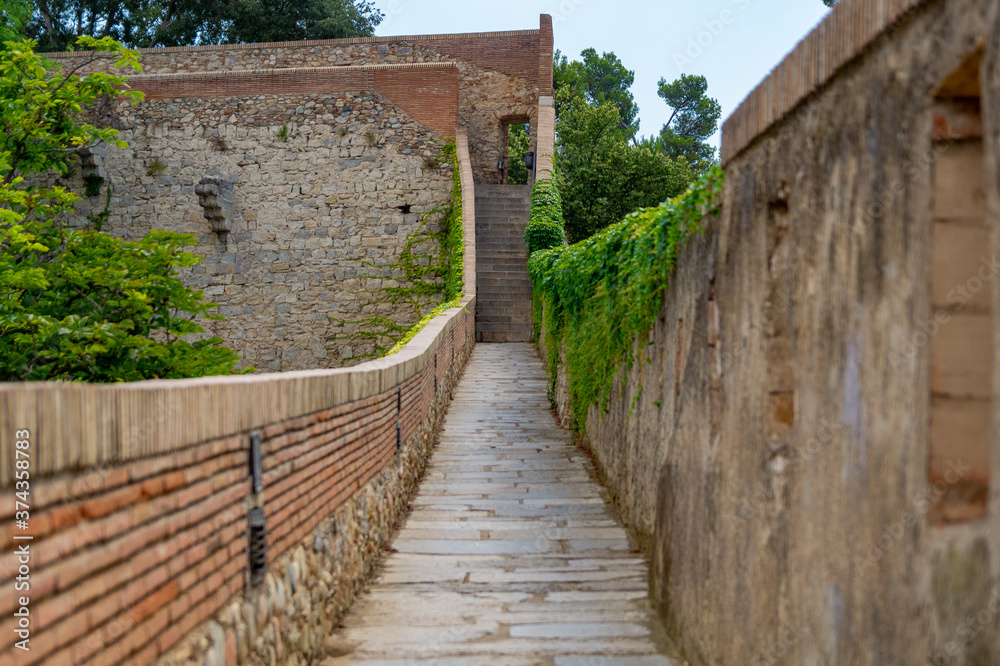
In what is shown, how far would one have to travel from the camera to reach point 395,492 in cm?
531

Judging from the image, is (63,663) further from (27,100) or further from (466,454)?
(27,100)

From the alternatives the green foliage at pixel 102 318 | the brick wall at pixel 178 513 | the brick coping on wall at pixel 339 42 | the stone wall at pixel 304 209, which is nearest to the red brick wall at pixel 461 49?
the brick coping on wall at pixel 339 42

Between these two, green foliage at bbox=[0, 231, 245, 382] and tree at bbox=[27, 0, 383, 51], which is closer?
green foliage at bbox=[0, 231, 245, 382]

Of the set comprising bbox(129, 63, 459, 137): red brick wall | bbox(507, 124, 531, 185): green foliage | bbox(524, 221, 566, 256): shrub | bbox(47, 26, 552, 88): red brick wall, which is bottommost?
bbox(524, 221, 566, 256): shrub

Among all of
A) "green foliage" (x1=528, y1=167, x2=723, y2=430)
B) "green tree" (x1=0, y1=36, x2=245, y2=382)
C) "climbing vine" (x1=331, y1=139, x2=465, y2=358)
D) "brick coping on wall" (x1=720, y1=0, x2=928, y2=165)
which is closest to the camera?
"brick coping on wall" (x1=720, y1=0, x2=928, y2=165)

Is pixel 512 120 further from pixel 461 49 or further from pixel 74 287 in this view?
pixel 74 287

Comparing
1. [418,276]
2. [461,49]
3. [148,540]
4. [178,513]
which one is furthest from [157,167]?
[148,540]

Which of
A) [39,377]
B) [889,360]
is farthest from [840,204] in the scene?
[39,377]

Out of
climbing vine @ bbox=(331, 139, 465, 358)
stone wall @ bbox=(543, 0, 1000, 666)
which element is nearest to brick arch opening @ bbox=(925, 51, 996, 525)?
stone wall @ bbox=(543, 0, 1000, 666)

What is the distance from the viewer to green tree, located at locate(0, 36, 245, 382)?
337 inches

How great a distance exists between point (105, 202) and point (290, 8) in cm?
1367

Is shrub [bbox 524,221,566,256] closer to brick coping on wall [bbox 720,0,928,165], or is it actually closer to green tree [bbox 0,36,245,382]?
green tree [bbox 0,36,245,382]

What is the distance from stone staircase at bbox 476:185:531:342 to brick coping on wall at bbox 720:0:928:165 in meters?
11.4

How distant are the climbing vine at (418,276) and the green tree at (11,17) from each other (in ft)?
26.1
